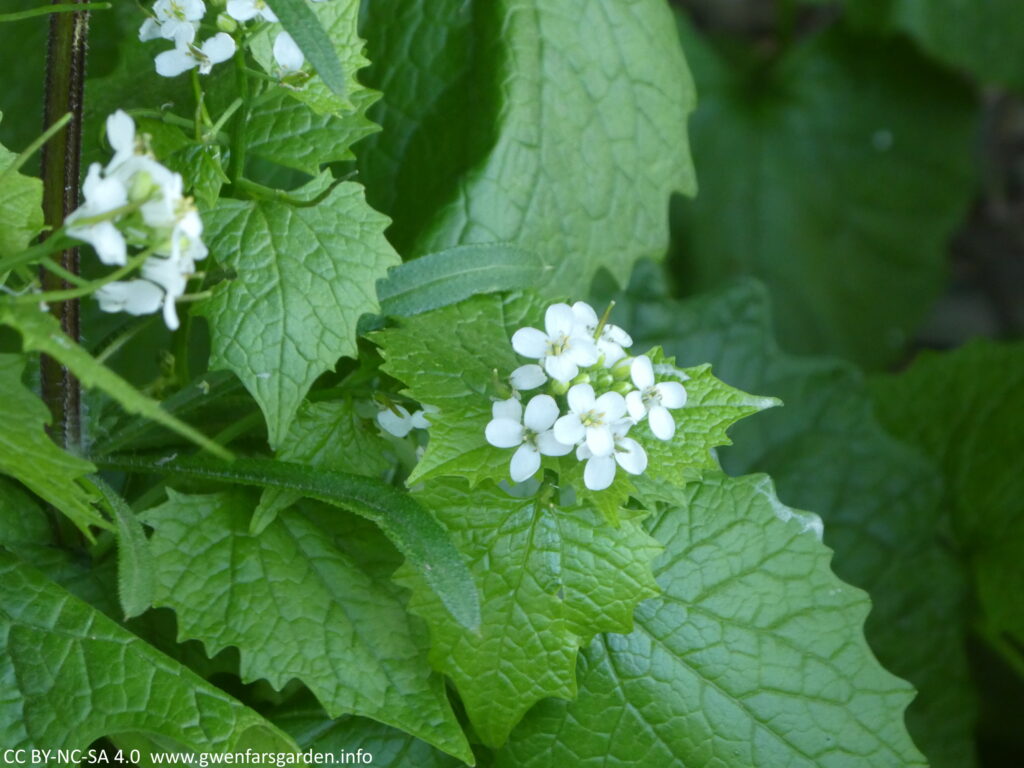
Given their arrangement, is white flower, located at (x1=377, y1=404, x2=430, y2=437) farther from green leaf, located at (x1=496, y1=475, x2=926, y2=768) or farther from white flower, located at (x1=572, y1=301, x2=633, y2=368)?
green leaf, located at (x1=496, y1=475, x2=926, y2=768)

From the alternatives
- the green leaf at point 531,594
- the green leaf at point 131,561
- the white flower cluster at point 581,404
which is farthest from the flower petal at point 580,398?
the green leaf at point 131,561

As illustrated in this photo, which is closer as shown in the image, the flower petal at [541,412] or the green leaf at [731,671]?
the flower petal at [541,412]

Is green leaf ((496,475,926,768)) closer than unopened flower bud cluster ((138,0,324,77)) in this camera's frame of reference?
No

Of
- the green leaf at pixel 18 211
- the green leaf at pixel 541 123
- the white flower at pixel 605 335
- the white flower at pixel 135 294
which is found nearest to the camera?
the white flower at pixel 135 294

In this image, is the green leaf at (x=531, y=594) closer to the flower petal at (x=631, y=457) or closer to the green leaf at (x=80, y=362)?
the flower petal at (x=631, y=457)

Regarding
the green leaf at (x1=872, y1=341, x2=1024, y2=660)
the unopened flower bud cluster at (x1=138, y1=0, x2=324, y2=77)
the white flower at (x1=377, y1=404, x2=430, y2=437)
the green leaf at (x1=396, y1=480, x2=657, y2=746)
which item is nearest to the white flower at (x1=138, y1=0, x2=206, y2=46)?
the unopened flower bud cluster at (x1=138, y1=0, x2=324, y2=77)

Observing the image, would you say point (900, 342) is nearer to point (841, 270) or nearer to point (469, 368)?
point (841, 270)

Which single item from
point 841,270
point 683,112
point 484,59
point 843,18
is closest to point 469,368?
point 484,59
